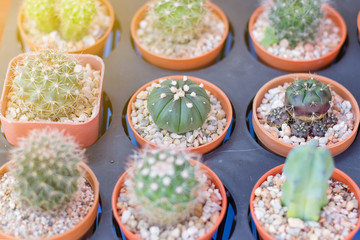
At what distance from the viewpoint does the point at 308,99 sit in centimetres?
218

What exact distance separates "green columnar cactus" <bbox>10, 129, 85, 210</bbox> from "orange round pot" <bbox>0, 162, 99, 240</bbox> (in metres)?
0.12

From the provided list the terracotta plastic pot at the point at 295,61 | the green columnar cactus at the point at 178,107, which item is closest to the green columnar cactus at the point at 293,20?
the terracotta plastic pot at the point at 295,61

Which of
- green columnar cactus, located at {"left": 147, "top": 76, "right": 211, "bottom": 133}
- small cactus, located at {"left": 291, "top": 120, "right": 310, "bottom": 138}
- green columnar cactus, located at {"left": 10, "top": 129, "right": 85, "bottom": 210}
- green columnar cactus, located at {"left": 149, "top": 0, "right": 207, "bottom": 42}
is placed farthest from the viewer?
green columnar cactus, located at {"left": 149, "top": 0, "right": 207, "bottom": 42}

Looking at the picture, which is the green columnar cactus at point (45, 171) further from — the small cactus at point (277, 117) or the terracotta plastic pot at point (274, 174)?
the small cactus at point (277, 117)

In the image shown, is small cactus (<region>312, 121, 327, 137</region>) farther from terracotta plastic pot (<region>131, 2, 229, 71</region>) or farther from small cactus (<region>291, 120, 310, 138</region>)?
terracotta plastic pot (<region>131, 2, 229, 71</region>)

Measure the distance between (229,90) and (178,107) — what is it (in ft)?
1.45

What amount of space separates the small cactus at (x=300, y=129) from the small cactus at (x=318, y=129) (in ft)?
0.08

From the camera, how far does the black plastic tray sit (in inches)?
87.2

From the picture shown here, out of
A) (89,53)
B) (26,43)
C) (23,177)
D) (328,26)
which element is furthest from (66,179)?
(328,26)

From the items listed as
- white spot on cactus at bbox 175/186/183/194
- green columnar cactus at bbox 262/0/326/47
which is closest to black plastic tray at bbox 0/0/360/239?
green columnar cactus at bbox 262/0/326/47

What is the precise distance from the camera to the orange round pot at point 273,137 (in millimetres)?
2244

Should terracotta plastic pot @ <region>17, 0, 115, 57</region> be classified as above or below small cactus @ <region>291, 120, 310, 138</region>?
above

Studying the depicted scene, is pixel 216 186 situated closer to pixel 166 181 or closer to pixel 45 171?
pixel 166 181

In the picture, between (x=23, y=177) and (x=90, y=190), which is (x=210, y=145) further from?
(x=23, y=177)
